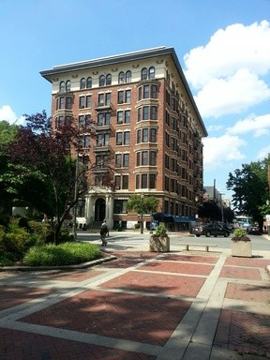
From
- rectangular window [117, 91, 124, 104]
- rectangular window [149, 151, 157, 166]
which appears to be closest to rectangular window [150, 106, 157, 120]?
rectangular window [149, 151, 157, 166]

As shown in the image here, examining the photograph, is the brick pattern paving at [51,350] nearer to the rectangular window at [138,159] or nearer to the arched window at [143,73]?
the rectangular window at [138,159]

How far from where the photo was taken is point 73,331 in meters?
7.24

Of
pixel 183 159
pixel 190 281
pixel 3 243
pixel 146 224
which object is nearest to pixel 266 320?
pixel 190 281

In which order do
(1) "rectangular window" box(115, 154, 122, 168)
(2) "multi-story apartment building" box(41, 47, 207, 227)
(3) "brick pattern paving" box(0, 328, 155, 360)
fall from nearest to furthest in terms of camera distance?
(3) "brick pattern paving" box(0, 328, 155, 360) → (2) "multi-story apartment building" box(41, 47, 207, 227) → (1) "rectangular window" box(115, 154, 122, 168)

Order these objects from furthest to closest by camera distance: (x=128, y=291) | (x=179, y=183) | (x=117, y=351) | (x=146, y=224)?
(x=179, y=183) → (x=146, y=224) → (x=128, y=291) → (x=117, y=351)

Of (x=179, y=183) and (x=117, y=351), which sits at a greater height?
(x=179, y=183)

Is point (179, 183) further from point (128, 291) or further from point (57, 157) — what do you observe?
point (128, 291)

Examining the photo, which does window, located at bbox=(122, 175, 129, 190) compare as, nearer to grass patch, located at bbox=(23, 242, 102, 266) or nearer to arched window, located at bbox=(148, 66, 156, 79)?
arched window, located at bbox=(148, 66, 156, 79)

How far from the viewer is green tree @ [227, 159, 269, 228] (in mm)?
77625

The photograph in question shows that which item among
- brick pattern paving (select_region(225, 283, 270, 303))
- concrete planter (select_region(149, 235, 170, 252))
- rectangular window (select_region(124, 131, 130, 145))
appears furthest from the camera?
rectangular window (select_region(124, 131, 130, 145))

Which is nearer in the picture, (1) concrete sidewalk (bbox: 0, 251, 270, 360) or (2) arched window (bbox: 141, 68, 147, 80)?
(1) concrete sidewalk (bbox: 0, 251, 270, 360)

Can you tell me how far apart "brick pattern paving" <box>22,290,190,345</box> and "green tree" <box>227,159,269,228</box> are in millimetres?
69010

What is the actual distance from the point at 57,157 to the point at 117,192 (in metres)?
49.6

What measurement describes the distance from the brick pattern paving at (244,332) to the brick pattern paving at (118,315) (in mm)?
814
